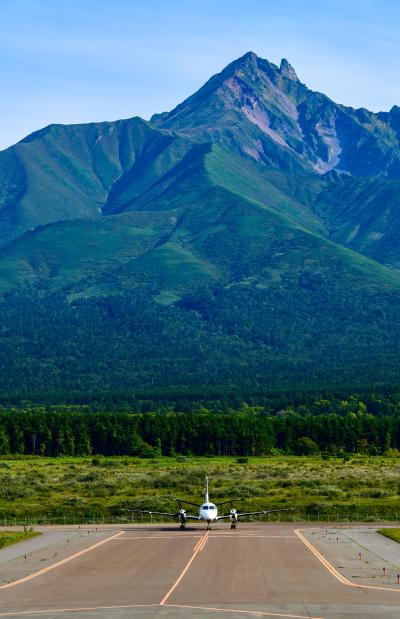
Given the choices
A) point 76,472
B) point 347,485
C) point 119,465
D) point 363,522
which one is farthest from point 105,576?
point 119,465

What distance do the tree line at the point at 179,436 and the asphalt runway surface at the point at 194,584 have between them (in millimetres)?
102825

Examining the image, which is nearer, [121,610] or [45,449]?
[121,610]

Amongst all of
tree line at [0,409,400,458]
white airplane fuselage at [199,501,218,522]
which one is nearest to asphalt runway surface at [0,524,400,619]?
white airplane fuselage at [199,501,218,522]

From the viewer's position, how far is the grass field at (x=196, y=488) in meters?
108

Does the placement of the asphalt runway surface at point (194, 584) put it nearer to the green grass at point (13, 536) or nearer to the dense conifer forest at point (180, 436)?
the green grass at point (13, 536)

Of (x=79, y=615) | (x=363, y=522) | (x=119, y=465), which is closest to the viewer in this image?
(x=79, y=615)

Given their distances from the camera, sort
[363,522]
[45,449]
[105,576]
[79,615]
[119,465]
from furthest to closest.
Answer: [45,449] → [119,465] → [363,522] → [105,576] → [79,615]

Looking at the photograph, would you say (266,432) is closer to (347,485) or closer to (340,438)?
(340,438)

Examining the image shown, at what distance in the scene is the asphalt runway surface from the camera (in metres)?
50.4

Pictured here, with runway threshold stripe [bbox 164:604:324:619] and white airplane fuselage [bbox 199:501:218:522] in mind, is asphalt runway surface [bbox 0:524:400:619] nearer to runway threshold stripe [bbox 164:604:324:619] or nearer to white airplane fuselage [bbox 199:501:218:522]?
runway threshold stripe [bbox 164:604:324:619]

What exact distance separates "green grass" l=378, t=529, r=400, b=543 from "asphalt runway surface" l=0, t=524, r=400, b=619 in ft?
21.4

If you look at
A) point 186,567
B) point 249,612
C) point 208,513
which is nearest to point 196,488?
point 208,513

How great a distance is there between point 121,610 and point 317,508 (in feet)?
192

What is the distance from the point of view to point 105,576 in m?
63.7
